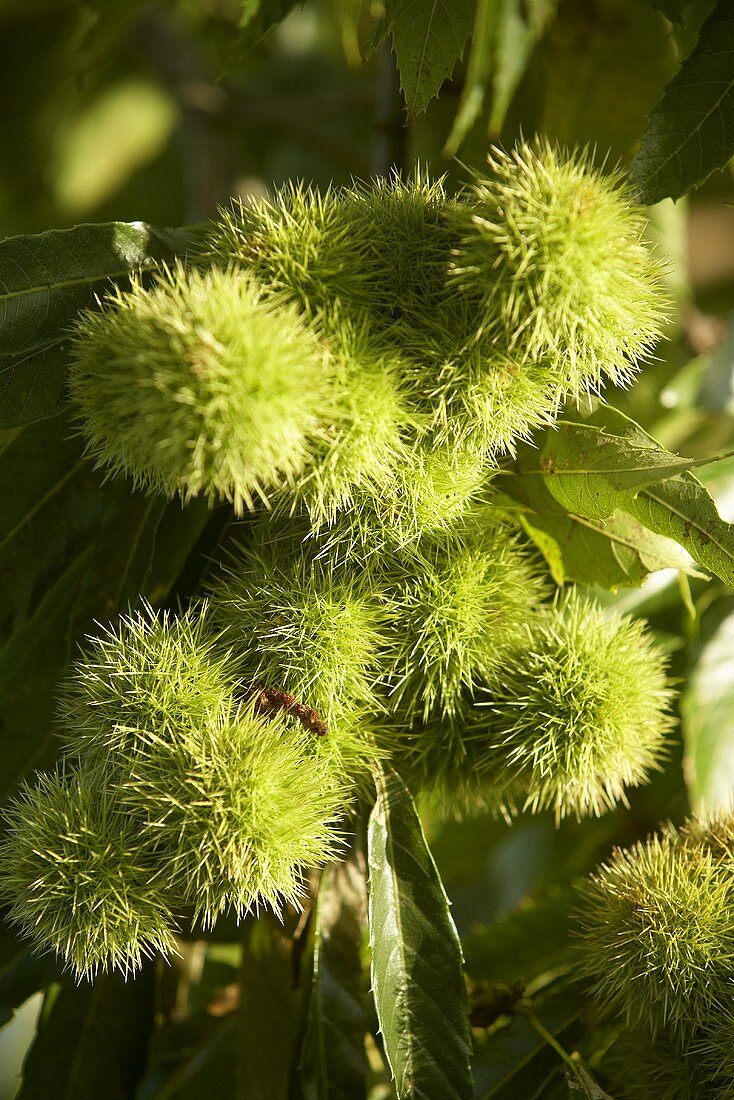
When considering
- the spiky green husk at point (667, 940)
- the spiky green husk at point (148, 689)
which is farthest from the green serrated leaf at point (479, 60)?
the spiky green husk at point (667, 940)

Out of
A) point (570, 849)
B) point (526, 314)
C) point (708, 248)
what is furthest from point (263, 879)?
point (708, 248)

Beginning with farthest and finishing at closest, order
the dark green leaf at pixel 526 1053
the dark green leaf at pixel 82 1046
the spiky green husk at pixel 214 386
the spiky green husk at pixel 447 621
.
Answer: the dark green leaf at pixel 82 1046, the dark green leaf at pixel 526 1053, the spiky green husk at pixel 447 621, the spiky green husk at pixel 214 386

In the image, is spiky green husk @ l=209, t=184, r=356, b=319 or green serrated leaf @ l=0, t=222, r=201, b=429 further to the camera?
green serrated leaf @ l=0, t=222, r=201, b=429

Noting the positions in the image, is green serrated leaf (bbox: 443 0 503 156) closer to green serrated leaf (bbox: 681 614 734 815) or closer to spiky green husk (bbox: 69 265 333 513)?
spiky green husk (bbox: 69 265 333 513)

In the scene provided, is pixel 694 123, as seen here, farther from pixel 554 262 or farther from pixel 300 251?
pixel 300 251

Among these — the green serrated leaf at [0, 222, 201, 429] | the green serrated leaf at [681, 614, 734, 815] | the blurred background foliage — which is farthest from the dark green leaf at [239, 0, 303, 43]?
the green serrated leaf at [681, 614, 734, 815]

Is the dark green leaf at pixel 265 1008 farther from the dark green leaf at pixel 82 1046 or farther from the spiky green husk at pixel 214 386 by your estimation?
the spiky green husk at pixel 214 386

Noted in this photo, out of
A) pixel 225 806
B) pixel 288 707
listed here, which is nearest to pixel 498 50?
pixel 288 707

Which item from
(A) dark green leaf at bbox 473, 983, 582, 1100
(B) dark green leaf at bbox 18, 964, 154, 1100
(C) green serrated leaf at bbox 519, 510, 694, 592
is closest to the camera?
(C) green serrated leaf at bbox 519, 510, 694, 592
